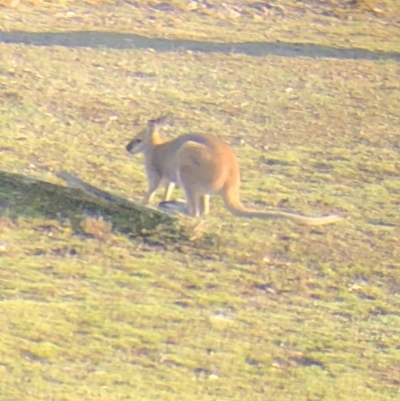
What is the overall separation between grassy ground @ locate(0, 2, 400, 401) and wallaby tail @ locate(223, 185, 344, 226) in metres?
0.12

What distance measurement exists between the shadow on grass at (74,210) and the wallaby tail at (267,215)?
12.8 inches

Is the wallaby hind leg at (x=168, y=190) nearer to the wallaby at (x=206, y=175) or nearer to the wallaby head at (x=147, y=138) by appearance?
the wallaby at (x=206, y=175)

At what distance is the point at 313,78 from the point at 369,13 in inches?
159

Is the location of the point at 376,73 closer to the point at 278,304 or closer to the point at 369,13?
the point at 369,13

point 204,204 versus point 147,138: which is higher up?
point 147,138

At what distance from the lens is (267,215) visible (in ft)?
21.0

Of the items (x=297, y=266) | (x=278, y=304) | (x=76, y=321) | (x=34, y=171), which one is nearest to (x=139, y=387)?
(x=76, y=321)

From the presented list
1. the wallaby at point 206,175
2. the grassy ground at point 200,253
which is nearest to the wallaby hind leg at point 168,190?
the wallaby at point 206,175

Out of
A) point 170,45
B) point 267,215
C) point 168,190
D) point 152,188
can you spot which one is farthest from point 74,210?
point 170,45

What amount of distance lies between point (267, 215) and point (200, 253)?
0.46 meters

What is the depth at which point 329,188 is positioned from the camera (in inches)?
313

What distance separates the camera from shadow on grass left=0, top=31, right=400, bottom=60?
37.0 ft

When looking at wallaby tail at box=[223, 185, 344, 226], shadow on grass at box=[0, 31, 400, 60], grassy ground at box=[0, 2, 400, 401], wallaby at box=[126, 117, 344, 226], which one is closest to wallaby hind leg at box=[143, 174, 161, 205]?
wallaby at box=[126, 117, 344, 226]

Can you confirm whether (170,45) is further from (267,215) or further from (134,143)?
(267,215)
